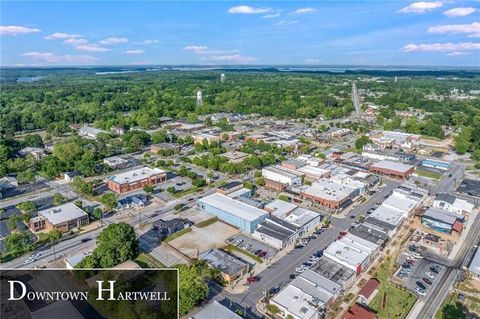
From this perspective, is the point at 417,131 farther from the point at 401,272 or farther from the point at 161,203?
the point at 161,203

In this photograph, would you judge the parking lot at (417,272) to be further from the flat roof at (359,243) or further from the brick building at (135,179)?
the brick building at (135,179)

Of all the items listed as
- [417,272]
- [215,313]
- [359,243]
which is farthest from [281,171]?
[215,313]

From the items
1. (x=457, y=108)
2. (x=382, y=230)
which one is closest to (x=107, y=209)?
(x=382, y=230)

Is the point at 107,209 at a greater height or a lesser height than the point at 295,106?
lesser

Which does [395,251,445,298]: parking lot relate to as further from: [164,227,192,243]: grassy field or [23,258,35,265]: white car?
[23,258,35,265]: white car

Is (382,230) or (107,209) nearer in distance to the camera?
(382,230)

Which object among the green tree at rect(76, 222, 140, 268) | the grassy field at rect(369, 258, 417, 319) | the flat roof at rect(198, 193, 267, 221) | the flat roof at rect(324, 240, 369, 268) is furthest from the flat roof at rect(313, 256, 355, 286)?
the green tree at rect(76, 222, 140, 268)

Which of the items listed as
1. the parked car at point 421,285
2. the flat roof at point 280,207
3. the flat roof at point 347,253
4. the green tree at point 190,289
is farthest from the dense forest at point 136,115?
the parked car at point 421,285
